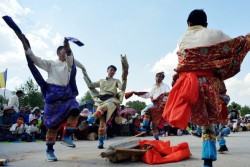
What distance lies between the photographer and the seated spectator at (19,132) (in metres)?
11.0

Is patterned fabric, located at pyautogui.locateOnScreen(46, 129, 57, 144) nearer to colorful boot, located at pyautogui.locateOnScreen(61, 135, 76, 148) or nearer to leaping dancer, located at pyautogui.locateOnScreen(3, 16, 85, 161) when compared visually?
leaping dancer, located at pyautogui.locateOnScreen(3, 16, 85, 161)

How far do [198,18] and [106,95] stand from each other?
12.3 ft

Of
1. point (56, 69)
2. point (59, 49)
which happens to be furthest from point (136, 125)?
point (56, 69)

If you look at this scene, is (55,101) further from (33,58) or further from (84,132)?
(84,132)

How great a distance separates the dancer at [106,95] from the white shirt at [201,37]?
306 cm

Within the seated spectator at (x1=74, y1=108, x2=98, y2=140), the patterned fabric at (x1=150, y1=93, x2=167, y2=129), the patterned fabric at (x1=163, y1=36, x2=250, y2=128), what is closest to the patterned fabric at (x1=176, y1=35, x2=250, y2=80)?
the patterned fabric at (x1=163, y1=36, x2=250, y2=128)

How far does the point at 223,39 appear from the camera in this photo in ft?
11.2

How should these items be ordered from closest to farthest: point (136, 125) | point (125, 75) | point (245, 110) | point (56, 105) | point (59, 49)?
point (56, 105) → point (59, 49) → point (125, 75) → point (136, 125) → point (245, 110)

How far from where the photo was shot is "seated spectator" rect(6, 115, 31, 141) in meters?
11.0

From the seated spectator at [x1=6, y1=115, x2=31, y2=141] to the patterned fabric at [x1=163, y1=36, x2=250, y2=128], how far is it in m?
8.96

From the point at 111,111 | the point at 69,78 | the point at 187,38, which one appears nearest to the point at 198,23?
the point at 187,38

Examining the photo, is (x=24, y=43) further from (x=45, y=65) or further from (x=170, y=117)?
(x=170, y=117)

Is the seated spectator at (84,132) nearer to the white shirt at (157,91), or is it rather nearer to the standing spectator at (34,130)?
the standing spectator at (34,130)

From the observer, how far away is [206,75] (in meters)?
3.41
